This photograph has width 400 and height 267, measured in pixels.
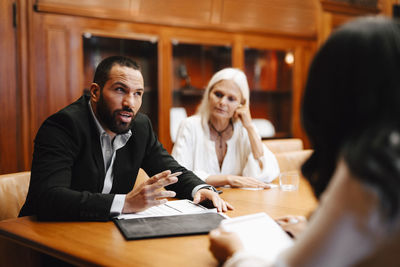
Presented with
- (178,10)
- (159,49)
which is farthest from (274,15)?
(159,49)

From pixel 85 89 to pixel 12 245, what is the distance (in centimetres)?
212

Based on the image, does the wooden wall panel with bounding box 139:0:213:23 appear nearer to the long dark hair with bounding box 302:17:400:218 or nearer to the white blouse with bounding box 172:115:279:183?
the white blouse with bounding box 172:115:279:183

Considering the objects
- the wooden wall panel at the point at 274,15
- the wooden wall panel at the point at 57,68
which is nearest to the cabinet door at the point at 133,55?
the wooden wall panel at the point at 57,68

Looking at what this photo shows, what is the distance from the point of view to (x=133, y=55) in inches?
142

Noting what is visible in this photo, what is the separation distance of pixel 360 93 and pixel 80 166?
4.40 ft

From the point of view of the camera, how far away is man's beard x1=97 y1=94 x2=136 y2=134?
1803 mm

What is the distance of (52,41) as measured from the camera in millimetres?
3188

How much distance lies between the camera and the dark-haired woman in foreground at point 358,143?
1.98 feet

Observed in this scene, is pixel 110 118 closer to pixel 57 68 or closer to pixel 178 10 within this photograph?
pixel 57 68

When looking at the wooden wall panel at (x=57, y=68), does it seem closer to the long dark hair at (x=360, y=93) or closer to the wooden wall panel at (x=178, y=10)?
the wooden wall panel at (x=178, y=10)

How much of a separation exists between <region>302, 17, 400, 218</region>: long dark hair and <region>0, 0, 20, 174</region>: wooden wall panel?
9.37ft

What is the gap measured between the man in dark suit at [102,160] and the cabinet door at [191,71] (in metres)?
1.76

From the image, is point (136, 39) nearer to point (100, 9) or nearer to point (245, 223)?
point (100, 9)

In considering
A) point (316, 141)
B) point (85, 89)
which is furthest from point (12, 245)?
point (85, 89)
